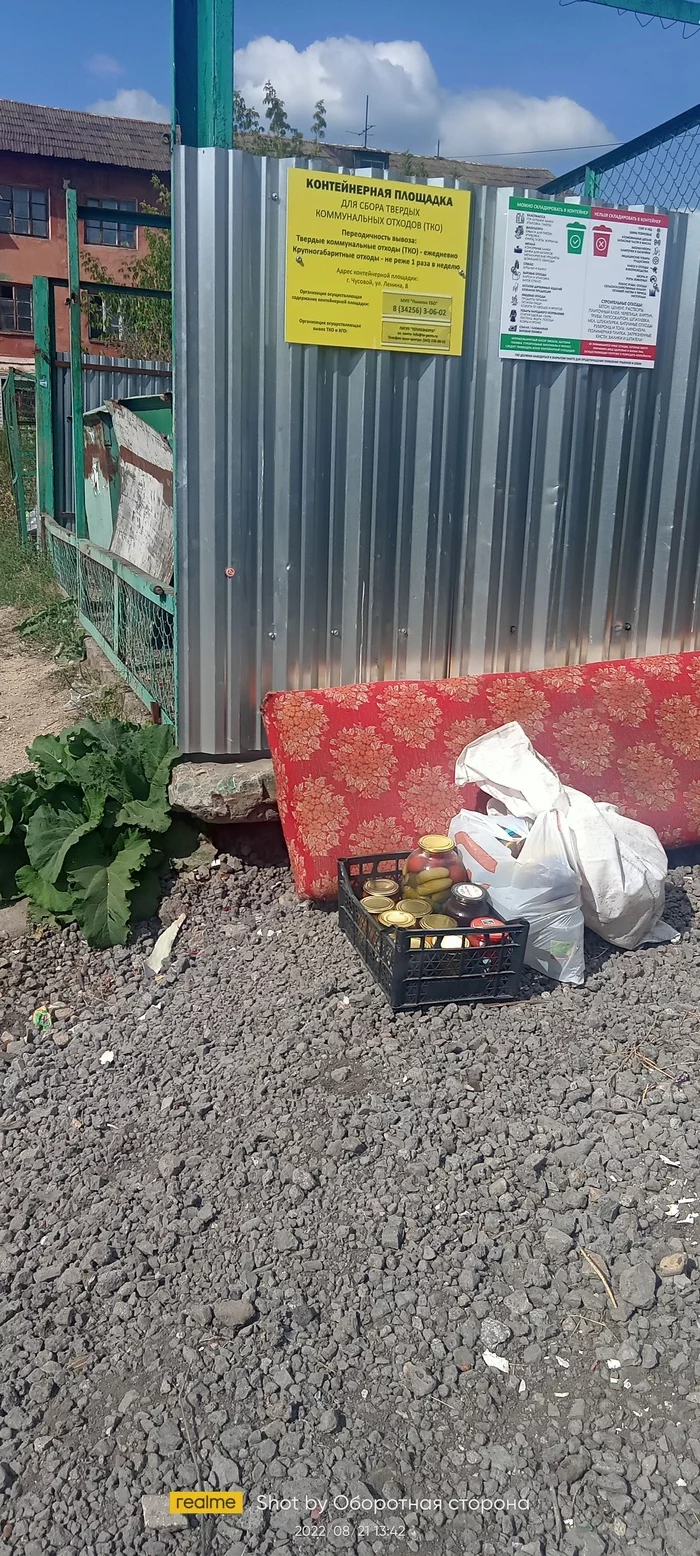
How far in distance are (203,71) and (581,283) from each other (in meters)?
1.54

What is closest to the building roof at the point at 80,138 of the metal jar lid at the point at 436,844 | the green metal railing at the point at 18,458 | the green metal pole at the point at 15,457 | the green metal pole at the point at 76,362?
the green metal railing at the point at 18,458

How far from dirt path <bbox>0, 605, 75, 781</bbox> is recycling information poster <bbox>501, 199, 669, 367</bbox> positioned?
10.7 feet

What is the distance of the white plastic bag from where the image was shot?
333 cm

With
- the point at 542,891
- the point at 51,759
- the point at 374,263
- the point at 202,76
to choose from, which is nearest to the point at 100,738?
the point at 51,759

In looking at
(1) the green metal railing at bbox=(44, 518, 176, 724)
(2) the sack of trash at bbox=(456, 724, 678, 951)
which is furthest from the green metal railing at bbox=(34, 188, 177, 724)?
(2) the sack of trash at bbox=(456, 724, 678, 951)

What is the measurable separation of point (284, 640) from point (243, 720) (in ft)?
1.11

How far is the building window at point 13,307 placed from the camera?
89.6 feet

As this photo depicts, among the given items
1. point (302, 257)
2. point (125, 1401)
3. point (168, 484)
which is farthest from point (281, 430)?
point (125, 1401)

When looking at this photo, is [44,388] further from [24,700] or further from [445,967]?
[445,967]

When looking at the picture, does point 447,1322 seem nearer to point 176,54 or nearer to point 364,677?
point 364,677

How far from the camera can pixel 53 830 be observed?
382cm

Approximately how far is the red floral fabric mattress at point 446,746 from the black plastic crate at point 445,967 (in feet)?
1.58

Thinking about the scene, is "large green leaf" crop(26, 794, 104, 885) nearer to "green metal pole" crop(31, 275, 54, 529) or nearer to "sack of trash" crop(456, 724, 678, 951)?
"sack of trash" crop(456, 724, 678, 951)

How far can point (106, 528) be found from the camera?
6434mm
